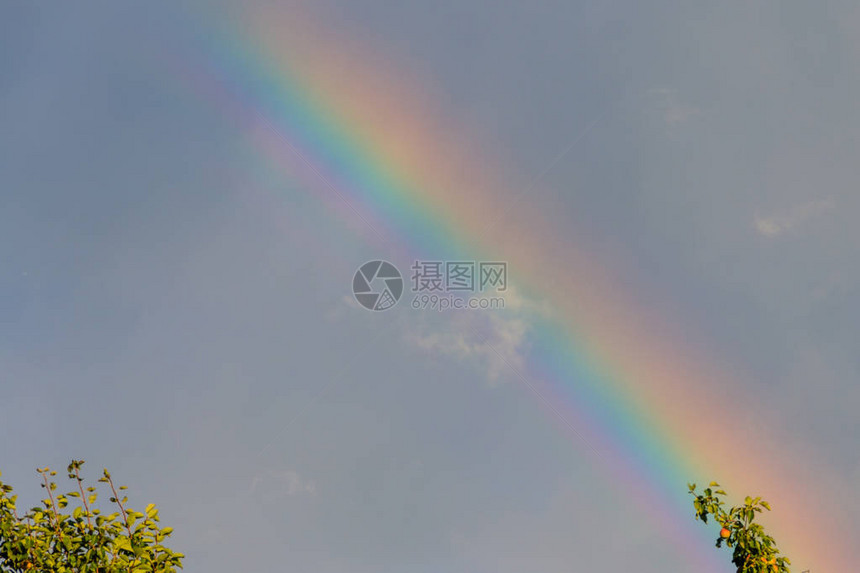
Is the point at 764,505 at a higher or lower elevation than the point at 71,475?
higher

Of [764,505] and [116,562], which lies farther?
[764,505]

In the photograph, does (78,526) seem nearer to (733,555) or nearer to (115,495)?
(115,495)

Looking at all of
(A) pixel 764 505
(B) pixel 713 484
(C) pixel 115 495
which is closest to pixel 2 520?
(C) pixel 115 495

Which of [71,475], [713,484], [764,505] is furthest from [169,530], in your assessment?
[764,505]

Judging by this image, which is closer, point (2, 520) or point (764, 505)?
point (2, 520)

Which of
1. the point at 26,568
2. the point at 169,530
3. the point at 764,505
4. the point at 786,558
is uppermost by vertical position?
the point at 764,505

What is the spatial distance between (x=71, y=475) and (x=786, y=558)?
12212 mm

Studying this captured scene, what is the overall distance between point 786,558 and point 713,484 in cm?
170

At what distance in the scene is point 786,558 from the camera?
42.3ft

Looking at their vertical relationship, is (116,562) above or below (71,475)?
below

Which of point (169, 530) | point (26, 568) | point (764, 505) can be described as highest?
point (764, 505)

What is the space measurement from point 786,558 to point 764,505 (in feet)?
3.01

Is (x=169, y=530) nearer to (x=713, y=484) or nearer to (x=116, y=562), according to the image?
(x=116, y=562)

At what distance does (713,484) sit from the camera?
43.2 ft
